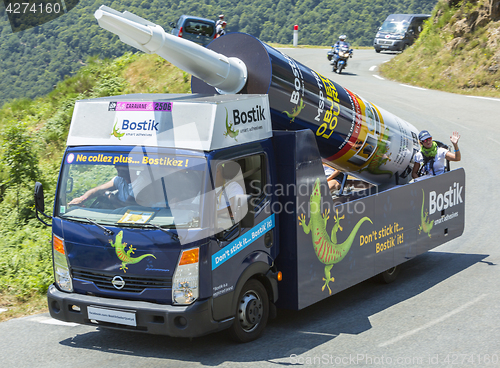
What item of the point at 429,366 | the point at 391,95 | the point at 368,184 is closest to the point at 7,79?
the point at 391,95

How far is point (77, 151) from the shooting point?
6625mm

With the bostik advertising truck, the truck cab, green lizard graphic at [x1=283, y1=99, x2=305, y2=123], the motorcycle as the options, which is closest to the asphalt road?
the bostik advertising truck

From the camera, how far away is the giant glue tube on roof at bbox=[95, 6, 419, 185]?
20.9 ft

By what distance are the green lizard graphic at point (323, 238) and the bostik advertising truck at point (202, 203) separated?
2 centimetres

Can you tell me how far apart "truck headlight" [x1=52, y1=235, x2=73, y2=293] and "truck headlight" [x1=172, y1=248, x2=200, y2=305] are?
50.1 inches

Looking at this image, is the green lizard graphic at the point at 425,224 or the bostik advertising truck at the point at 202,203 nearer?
the bostik advertising truck at the point at 202,203

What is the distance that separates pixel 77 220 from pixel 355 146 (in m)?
4.05

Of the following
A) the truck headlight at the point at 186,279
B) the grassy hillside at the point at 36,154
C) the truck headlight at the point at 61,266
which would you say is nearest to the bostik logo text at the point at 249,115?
the truck headlight at the point at 186,279

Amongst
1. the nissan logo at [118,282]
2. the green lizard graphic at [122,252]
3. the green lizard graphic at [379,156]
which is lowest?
the nissan logo at [118,282]

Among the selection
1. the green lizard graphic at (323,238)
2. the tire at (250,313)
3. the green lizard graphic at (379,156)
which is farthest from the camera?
the green lizard graphic at (379,156)

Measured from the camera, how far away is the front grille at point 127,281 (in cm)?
604

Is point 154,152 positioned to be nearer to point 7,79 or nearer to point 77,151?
point 77,151

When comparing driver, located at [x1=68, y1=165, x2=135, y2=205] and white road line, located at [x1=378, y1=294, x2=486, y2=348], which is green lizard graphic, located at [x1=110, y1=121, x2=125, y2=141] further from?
white road line, located at [x1=378, y1=294, x2=486, y2=348]

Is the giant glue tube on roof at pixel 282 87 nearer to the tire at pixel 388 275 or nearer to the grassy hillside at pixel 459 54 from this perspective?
the tire at pixel 388 275
